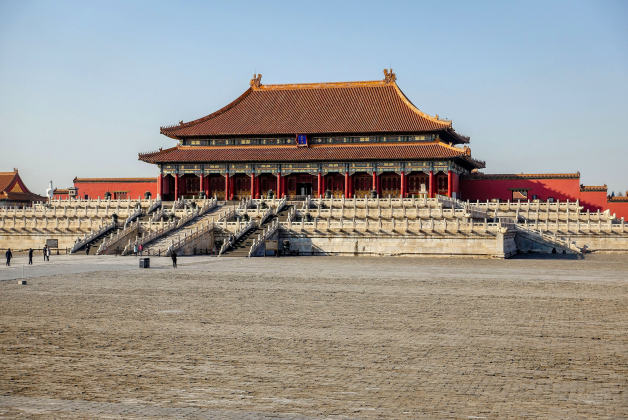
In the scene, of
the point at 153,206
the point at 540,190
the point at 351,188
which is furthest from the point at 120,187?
the point at 540,190

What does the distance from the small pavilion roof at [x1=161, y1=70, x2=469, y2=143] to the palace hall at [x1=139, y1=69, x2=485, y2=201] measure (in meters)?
0.10

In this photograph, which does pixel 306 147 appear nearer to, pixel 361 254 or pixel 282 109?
pixel 282 109

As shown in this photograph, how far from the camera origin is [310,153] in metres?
63.3

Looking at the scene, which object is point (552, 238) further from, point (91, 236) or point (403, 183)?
point (91, 236)

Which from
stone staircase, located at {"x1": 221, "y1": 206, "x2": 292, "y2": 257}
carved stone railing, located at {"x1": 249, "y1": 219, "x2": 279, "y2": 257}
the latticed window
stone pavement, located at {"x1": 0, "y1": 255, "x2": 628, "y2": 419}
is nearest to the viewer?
stone pavement, located at {"x1": 0, "y1": 255, "x2": 628, "y2": 419}

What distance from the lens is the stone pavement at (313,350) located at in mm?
9133

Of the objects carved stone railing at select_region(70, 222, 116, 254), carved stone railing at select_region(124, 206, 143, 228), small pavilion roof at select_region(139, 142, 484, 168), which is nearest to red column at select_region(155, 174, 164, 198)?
small pavilion roof at select_region(139, 142, 484, 168)

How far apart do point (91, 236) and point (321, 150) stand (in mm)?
25805

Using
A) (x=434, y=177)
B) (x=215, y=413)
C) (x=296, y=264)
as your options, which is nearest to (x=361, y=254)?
(x=296, y=264)

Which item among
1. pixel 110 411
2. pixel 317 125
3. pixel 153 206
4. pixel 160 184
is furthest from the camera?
pixel 160 184

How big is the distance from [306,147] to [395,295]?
44917 mm

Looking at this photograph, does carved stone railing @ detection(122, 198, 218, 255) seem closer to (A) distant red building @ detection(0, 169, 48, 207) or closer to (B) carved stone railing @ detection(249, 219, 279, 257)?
(B) carved stone railing @ detection(249, 219, 279, 257)

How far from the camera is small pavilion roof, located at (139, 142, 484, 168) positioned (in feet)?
198

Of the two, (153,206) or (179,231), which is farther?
(153,206)
